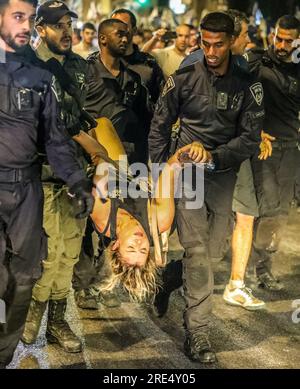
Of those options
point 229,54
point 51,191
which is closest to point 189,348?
point 51,191

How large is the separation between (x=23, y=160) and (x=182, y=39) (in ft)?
18.0

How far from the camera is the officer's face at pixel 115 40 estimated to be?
247 inches

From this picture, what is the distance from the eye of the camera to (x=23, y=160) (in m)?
4.16

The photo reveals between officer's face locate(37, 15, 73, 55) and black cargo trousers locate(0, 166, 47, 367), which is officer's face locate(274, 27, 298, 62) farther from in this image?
black cargo trousers locate(0, 166, 47, 367)

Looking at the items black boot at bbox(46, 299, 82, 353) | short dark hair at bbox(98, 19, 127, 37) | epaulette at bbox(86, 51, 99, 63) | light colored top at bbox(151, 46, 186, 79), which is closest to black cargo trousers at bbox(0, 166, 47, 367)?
black boot at bbox(46, 299, 82, 353)

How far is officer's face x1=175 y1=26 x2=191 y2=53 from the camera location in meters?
9.16

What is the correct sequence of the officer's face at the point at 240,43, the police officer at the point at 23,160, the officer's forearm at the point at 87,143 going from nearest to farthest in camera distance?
the police officer at the point at 23,160 → the officer's forearm at the point at 87,143 → the officer's face at the point at 240,43

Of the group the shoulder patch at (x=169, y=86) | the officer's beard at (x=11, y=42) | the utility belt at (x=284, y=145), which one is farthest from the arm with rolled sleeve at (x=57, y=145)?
the utility belt at (x=284, y=145)

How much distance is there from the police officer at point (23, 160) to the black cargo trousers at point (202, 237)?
1.05m

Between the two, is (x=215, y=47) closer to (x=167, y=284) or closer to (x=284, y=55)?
(x=284, y=55)

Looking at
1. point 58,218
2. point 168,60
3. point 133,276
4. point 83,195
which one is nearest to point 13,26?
point 83,195

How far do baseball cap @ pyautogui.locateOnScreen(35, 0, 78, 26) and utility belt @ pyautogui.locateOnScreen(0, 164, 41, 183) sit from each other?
1496 mm

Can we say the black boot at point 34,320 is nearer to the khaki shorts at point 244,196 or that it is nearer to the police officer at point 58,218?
the police officer at point 58,218

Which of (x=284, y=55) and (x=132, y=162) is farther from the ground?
(x=284, y=55)
